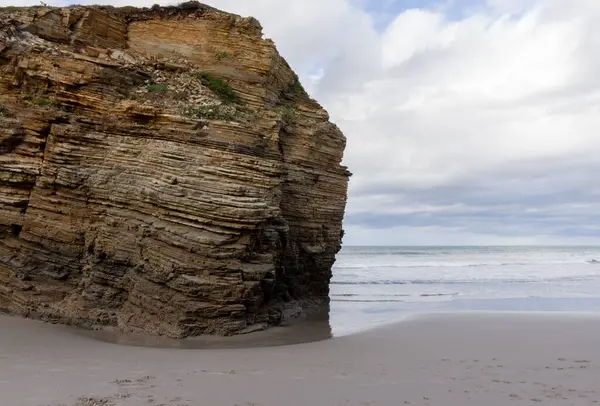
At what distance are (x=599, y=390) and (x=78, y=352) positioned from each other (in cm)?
905

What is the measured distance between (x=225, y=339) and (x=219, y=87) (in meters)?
7.38

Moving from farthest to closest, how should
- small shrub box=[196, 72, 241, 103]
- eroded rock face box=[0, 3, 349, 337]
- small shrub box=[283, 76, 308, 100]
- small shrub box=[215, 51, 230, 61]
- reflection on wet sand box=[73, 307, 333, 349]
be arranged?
small shrub box=[283, 76, 308, 100] < small shrub box=[215, 51, 230, 61] < small shrub box=[196, 72, 241, 103] < eroded rock face box=[0, 3, 349, 337] < reflection on wet sand box=[73, 307, 333, 349]

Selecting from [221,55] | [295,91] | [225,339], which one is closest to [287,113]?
[295,91]

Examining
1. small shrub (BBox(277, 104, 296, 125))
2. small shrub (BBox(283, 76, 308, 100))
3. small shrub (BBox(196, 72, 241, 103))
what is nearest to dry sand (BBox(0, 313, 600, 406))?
small shrub (BBox(277, 104, 296, 125))

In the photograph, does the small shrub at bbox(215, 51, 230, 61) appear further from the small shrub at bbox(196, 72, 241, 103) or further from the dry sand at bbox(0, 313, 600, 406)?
the dry sand at bbox(0, 313, 600, 406)

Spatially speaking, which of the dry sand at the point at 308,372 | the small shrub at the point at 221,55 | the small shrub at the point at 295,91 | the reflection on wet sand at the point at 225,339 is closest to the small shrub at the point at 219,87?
the small shrub at the point at 221,55

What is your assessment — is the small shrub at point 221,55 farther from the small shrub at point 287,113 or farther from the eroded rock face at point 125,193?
the small shrub at point 287,113

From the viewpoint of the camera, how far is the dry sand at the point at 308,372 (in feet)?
24.9

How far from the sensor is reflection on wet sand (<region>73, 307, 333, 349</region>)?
11305 mm

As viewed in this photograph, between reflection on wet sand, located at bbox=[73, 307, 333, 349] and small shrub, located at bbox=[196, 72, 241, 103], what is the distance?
6685 millimetres

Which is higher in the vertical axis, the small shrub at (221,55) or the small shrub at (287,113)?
the small shrub at (221,55)

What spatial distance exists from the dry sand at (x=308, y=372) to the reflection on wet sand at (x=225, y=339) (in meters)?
0.52

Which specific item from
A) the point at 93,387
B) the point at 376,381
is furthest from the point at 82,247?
the point at 376,381

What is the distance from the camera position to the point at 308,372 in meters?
9.13
